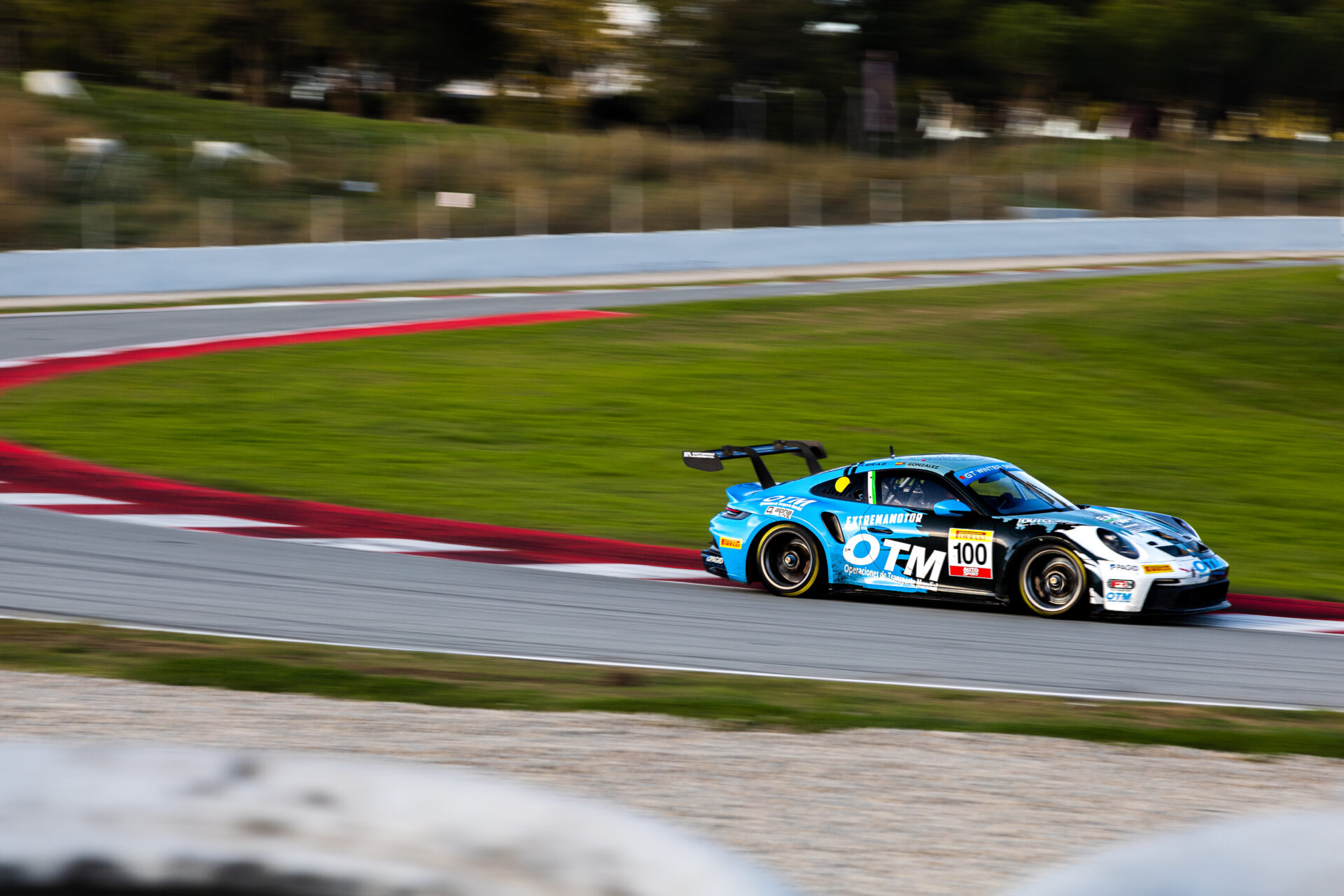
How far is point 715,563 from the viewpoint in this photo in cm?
1070

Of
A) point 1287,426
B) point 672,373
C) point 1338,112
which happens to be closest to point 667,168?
point 672,373

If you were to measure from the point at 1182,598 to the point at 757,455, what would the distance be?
10.0 feet

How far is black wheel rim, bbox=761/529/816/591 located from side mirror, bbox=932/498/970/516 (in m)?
0.96

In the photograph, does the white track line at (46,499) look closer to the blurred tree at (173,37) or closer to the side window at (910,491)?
the side window at (910,491)

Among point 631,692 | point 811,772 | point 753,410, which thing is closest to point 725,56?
point 753,410

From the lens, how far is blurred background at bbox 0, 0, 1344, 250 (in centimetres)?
2961

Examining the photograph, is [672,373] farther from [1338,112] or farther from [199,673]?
[1338,112]

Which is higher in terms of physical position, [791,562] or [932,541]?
[932,541]

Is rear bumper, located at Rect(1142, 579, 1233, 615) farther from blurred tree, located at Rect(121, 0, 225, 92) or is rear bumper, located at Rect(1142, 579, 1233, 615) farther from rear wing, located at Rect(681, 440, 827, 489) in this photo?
blurred tree, located at Rect(121, 0, 225, 92)

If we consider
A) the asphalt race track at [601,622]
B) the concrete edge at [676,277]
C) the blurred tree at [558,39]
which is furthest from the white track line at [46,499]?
the blurred tree at [558,39]

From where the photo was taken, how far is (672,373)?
752 inches

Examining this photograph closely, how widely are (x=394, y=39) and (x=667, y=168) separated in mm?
20477

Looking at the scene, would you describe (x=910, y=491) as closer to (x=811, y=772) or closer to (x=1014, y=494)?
(x=1014, y=494)

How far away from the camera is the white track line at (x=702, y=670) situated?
25.0ft
